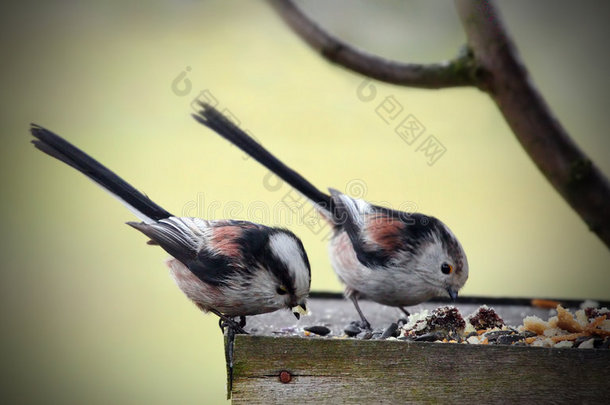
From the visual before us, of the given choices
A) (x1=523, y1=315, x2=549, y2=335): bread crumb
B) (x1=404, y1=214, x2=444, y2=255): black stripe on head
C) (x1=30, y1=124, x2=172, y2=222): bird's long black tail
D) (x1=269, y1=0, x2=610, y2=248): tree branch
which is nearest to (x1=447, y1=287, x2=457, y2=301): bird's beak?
(x1=404, y1=214, x2=444, y2=255): black stripe on head

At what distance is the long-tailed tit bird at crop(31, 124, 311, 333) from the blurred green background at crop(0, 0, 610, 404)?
222cm

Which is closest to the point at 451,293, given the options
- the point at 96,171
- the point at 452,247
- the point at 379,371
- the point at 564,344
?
the point at 452,247

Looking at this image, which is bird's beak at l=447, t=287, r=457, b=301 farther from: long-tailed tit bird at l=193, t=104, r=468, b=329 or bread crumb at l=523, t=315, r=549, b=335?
bread crumb at l=523, t=315, r=549, b=335

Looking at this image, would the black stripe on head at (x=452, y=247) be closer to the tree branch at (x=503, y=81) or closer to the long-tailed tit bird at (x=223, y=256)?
the long-tailed tit bird at (x=223, y=256)

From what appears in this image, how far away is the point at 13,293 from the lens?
7340mm

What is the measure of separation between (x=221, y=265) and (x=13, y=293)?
5.19 m

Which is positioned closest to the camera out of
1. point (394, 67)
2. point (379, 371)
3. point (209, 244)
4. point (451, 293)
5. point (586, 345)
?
point (394, 67)

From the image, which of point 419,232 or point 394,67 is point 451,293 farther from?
point 394,67

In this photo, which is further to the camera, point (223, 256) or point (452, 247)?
point (452, 247)

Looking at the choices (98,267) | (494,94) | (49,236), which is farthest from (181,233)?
(49,236)

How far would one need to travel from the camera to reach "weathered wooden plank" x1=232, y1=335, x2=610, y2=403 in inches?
99.0

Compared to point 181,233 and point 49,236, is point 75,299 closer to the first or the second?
point 49,236

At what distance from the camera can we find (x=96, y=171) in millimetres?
3203

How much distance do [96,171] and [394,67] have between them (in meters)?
1.59
